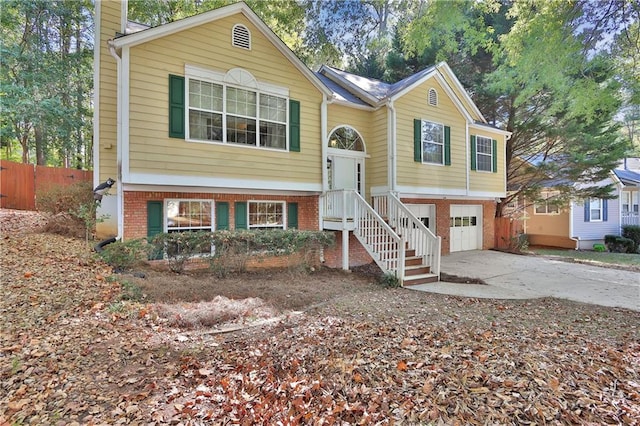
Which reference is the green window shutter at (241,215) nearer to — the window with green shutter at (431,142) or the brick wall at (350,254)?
the brick wall at (350,254)

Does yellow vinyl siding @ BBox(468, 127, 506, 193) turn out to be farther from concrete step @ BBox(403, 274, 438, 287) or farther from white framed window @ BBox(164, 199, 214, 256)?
white framed window @ BBox(164, 199, 214, 256)

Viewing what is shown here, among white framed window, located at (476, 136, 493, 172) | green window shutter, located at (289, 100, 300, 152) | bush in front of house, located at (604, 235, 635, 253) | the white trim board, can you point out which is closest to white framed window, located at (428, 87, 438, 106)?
white framed window, located at (476, 136, 493, 172)

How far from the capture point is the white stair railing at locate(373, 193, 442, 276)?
877 centimetres

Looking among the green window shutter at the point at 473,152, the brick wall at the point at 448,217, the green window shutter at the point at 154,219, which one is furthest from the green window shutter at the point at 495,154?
the green window shutter at the point at 154,219

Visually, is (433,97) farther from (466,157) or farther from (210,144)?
(210,144)

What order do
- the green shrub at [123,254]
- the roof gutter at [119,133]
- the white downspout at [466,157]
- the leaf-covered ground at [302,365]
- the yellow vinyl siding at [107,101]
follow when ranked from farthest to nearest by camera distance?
the white downspout at [466,157]
the yellow vinyl siding at [107,101]
the roof gutter at [119,133]
the green shrub at [123,254]
the leaf-covered ground at [302,365]

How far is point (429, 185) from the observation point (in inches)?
460

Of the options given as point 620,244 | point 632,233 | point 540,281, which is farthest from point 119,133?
point 632,233

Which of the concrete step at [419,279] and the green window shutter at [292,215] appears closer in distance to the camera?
the concrete step at [419,279]

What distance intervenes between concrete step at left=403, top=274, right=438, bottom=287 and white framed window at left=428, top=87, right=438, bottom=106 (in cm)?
654

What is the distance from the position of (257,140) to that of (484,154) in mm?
9903

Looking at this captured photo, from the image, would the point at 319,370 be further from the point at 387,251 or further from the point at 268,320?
the point at 387,251

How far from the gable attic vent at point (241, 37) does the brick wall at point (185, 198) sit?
390 cm

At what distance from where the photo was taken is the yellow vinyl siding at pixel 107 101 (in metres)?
8.66
